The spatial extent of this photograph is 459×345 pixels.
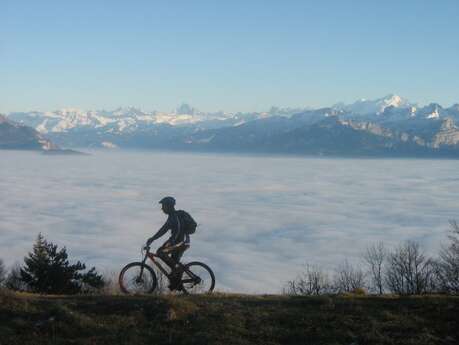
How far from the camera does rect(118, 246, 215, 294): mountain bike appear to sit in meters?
14.4

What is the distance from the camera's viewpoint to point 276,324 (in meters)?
10.2

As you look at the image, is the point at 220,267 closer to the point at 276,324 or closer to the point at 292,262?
the point at 292,262

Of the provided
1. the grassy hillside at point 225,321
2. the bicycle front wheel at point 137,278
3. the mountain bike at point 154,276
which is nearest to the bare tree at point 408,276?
the mountain bike at point 154,276

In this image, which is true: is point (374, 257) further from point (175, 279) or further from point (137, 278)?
point (175, 279)

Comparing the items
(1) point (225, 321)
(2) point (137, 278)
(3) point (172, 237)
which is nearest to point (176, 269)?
(3) point (172, 237)

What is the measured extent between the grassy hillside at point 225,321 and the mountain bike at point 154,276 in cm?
232

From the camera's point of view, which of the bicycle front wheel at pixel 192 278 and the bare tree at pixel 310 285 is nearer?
the bicycle front wheel at pixel 192 278

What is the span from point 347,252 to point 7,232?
270 feet

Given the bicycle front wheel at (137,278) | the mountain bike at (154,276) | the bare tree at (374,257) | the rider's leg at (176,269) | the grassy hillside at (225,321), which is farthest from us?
the bare tree at (374,257)

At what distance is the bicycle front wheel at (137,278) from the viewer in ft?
48.6

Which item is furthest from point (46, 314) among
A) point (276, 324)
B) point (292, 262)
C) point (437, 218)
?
point (437, 218)

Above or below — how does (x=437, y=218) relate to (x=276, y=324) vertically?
below

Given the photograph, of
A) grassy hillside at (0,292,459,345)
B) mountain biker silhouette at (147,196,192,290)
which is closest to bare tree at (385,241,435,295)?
mountain biker silhouette at (147,196,192,290)

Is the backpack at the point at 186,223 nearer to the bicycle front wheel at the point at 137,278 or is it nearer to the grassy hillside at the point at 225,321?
the bicycle front wheel at the point at 137,278
